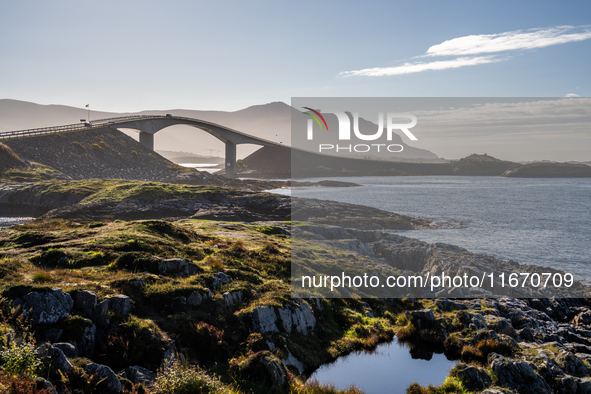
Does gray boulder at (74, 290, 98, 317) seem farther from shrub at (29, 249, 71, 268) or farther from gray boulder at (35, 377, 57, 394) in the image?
shrub at (29, 249, 71, 268)

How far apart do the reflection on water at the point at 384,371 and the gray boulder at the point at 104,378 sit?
25.8 feet

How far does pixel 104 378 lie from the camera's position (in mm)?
9719

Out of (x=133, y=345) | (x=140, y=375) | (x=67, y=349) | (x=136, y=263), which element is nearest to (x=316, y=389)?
(x=140, y=375)

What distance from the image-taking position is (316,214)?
70062 mm

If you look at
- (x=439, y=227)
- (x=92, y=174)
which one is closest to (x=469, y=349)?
(x=439, y=227)

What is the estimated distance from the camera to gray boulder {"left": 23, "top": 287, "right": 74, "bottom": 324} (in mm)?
11219

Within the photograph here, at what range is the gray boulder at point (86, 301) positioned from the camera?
484 inches

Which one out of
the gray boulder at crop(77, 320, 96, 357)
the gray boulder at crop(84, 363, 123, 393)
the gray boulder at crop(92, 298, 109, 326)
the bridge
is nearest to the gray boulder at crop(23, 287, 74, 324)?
the gray boulder at crop(92, 298, 109, 326)

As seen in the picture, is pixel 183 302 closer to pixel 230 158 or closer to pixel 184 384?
pixel 184 384

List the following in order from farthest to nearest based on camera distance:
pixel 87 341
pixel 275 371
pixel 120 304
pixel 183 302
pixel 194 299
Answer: pixel 194 299, pixel 183 302, pixel 120 304, pixel 275 371, pixel 87 341

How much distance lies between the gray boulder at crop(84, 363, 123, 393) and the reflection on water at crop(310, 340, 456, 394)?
7.87 m

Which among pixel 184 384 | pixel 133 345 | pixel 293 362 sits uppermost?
pixel 133 345

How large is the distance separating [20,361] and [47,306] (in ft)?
9.96

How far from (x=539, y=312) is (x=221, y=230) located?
25.9 meters
